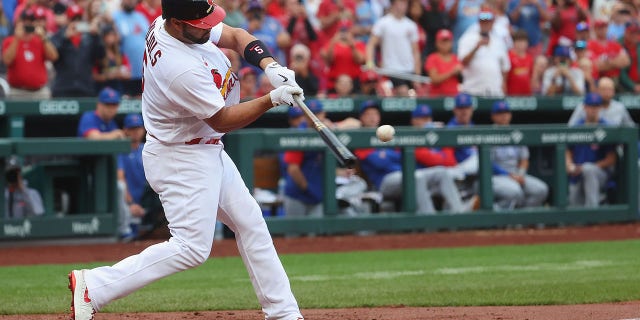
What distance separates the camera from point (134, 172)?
1182cm

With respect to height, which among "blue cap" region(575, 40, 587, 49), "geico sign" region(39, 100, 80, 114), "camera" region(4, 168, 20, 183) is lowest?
"camera" region(4, 168, 20, 183)

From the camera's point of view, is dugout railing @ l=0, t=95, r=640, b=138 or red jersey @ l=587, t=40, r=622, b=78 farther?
red jersey @ l=587, t=40, r=622, b=78

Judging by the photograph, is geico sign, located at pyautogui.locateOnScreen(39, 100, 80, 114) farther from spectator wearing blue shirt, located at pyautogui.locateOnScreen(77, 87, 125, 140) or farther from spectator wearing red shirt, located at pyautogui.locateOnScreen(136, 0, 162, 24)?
spectator wearing red shirt, located at pyautogui.locateOnScreen(136, 0, 162, 24)

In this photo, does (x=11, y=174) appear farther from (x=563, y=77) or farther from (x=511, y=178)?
(x=563, y=77)

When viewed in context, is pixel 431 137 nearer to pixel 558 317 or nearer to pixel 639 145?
pixel 639 145

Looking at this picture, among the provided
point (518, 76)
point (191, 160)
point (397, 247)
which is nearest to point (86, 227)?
point (397, 247)

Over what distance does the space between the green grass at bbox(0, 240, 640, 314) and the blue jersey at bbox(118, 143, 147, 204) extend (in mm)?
2156

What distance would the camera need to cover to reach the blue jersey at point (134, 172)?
38.6 ft

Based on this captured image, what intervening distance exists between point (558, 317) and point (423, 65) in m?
9.66

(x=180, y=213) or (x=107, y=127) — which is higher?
(x=180, y=213)

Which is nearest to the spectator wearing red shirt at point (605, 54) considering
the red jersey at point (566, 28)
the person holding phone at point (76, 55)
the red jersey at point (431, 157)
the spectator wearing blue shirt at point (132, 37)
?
the red jersey at point (566, 28)

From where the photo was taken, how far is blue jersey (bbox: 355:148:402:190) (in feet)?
40.3

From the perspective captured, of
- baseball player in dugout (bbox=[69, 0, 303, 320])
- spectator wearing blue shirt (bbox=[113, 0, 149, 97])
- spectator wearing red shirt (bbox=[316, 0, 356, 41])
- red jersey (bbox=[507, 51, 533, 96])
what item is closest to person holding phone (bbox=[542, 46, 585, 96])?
red jersey (bbox=[507, 51, 533, 96])

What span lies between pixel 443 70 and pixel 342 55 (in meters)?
1.28
